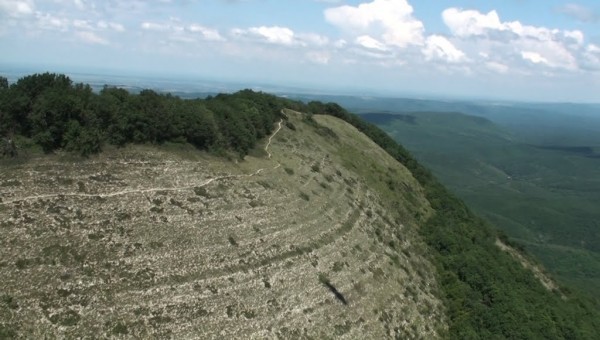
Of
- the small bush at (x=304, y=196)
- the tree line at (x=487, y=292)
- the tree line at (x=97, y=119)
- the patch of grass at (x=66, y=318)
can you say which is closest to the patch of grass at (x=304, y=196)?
A: the small bush at (x=304, y=196)

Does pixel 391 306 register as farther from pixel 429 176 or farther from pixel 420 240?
pixel 429 176

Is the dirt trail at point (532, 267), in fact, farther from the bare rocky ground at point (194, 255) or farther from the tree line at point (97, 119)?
the tree line at point (97, 119)

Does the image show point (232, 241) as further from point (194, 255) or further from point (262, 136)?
point (262, 136)

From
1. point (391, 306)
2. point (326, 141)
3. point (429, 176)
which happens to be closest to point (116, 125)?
point (391, 306)

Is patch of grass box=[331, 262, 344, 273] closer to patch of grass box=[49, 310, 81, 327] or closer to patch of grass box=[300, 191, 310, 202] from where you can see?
patch of grass box=[300, 191, 310, 202]

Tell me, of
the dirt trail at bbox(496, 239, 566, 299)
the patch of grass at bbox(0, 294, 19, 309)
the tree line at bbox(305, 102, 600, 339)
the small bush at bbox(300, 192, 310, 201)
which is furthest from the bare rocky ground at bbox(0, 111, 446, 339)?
the dirt trail at bbox(496, 239, 566, 299)

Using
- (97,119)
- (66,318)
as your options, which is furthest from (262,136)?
(66,318)

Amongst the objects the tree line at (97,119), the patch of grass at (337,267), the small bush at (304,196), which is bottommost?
the patch of grass at (337,267)
